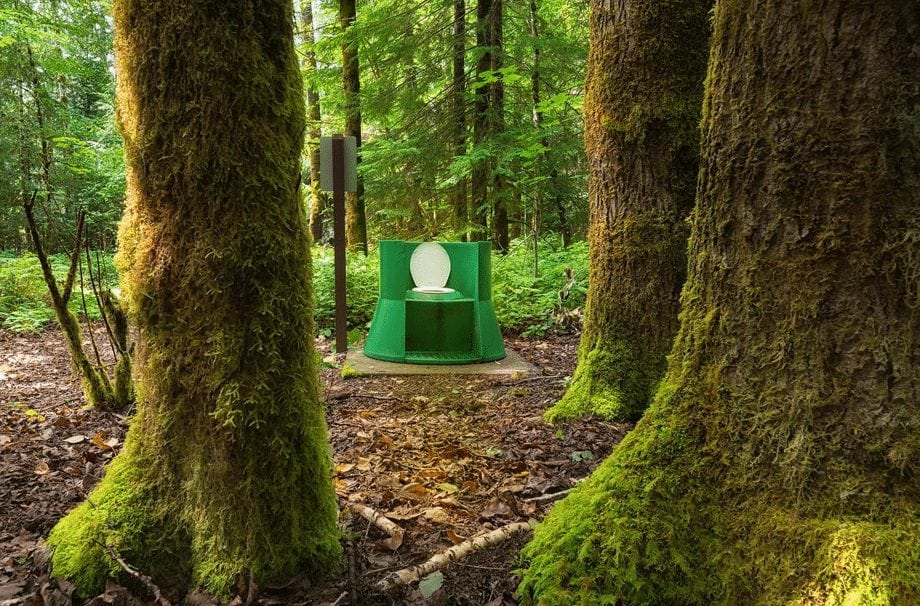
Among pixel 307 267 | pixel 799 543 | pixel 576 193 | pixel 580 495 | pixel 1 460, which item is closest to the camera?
pixel 799 543

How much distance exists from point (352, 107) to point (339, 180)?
14.6ft

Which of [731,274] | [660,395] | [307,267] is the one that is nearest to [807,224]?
[731,274]

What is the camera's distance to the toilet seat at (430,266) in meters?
6.10

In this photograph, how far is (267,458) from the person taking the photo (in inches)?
68.7

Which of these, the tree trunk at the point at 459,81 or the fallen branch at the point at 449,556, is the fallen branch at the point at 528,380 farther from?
the tree trunk at the point at 459,81

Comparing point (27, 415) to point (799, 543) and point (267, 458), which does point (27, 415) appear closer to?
point (267, 458)

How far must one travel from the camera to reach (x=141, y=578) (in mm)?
1784

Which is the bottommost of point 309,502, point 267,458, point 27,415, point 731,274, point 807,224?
point 27,415

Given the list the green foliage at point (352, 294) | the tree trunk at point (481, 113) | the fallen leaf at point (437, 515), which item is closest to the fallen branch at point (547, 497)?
the fallen leaf at point (437, 515)

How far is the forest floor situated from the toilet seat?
4.37 ft

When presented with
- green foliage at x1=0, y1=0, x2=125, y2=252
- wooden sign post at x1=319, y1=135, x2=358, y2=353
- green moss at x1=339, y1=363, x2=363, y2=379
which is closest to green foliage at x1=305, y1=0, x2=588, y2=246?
wooden sign post at x1=319, y1=135, x2=358, y2=353

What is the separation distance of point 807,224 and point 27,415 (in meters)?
4.55

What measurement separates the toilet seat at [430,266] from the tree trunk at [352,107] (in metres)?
4.47

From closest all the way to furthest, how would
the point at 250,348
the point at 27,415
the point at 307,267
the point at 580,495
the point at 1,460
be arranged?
the point at 250,348, the point at 307,267, the point at 580,495, the point at 1,460, the point at 27,415
